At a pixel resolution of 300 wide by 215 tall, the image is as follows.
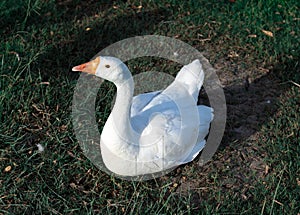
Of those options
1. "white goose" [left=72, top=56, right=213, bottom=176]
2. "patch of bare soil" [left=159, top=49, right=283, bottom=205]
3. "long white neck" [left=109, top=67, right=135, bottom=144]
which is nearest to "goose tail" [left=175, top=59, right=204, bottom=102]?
"white goose" [left=72, top=56, right=213, bottom=176]

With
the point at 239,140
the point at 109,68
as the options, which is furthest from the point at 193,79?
the point at 109,68

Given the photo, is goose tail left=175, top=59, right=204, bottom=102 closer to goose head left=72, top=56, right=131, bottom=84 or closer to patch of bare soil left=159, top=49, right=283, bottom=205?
patch of bare soil left=159, top=49, right=283, bottom=205

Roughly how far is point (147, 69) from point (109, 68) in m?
1.47

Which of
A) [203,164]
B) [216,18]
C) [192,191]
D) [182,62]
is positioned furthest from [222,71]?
[192,191]

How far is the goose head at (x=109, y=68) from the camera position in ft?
9.41

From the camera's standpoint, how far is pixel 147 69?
4328mm

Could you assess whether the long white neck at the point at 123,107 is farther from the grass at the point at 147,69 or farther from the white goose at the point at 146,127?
the grass at the point at 147,69

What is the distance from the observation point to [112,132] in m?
3.04

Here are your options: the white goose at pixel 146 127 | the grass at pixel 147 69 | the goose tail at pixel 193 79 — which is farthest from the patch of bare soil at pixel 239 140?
the goose tail at pixel 193 79

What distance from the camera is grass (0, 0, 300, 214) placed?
125 inches

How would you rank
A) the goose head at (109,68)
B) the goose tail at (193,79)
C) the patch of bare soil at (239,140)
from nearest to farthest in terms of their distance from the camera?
the goose head at (109,68) → the patch of bare soil at (239,140) → the goose tail at (193,79)

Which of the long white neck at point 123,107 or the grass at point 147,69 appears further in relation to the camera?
the grass at point 147,69

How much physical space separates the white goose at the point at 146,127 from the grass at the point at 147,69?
19 centimetres

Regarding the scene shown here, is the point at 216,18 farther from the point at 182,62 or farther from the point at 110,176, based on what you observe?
the point at 110,176
